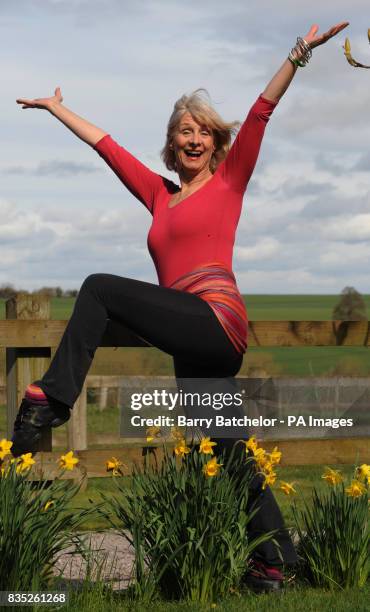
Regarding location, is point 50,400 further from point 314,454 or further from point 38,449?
point 314,454

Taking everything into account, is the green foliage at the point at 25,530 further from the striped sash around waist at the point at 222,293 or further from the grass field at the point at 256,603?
the striped sash around waist at the point at 222,293

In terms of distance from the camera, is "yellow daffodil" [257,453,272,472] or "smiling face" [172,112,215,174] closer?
"yellow daffodil" [257,453,272,472]

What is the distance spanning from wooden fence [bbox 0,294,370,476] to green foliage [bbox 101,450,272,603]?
108cm

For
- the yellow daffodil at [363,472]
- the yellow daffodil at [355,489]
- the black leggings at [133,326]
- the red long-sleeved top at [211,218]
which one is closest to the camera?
the black leggings at [133,326]

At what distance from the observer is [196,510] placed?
394 cm

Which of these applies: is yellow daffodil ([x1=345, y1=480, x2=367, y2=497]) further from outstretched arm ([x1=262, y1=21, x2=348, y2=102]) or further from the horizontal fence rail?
outstretched arm ([x1=262, y1=21, x2=348, y2=102])

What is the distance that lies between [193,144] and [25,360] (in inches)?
75.8

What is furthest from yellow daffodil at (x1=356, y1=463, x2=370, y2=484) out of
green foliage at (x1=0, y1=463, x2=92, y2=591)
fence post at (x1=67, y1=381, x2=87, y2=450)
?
fence post at (x1=67, y1=381, x2=87, y2=450)

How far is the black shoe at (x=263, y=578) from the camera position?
4312mm

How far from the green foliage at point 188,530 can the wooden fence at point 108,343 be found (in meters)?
1.08

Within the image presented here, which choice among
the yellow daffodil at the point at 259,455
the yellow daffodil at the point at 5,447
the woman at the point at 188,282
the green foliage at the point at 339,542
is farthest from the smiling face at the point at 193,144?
the green foliage at the point at 339,542

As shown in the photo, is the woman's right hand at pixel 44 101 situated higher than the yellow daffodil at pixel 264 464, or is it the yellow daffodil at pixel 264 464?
the woman's right hand at pixel 44 101

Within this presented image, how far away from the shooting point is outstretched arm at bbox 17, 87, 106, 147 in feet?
15.6

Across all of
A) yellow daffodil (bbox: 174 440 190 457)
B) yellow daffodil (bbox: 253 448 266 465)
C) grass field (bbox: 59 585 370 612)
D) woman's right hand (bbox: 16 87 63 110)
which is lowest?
grass field (bbox: 59 585 370 612)
